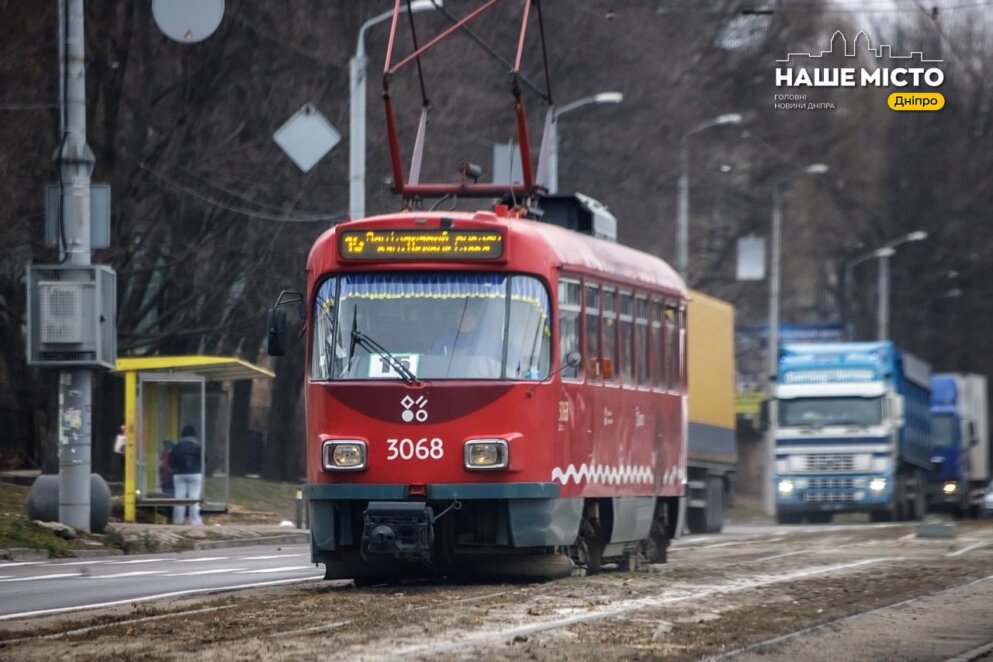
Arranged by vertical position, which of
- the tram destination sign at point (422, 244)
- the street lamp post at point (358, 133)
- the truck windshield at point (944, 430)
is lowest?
the truck windshield at point (944, 430)

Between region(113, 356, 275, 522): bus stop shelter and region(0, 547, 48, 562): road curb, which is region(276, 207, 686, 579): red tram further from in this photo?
region(113, 356, 275, 522): bus stop shelter

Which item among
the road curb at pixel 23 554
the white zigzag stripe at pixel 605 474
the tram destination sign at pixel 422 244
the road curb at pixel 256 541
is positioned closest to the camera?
the tram destination sign at pixel 422 244

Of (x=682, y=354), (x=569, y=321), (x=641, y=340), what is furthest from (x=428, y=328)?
(x=682, y=354)

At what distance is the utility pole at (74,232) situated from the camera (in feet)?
90.2

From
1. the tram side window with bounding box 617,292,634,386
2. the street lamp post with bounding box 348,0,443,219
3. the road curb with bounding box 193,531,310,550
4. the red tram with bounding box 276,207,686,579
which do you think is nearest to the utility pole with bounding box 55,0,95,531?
the road curb with bounding box 193,531,310,550

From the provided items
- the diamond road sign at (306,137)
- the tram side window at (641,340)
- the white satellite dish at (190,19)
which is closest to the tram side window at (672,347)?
the tram side window at (641,340)

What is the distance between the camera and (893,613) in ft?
52.3

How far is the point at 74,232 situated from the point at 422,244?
10319 millimetres

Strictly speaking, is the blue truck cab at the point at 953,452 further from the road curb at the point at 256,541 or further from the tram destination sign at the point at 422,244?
the tram destination sign at the point at 422,244

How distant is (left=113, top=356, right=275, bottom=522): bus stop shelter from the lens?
103ft

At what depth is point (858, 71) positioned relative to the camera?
161 feet

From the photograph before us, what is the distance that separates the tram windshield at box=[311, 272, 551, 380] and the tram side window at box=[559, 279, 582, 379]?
417 millimetres

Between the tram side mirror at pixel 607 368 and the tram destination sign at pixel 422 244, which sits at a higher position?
the tram destination sign at pixel 422 244

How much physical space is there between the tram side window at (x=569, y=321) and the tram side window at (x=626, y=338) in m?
1.57
